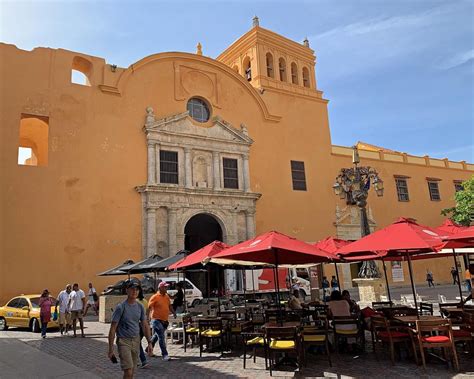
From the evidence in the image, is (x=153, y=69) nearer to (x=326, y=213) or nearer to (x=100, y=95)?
(x=100, y=95)

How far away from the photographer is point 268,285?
2091 cm

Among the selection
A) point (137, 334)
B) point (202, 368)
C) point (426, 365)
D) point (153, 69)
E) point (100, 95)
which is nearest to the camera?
point (137, 334)

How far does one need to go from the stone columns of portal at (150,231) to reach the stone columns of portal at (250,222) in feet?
17.4

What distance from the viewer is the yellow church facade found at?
57.7ft

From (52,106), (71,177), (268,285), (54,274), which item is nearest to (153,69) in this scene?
(52,106)

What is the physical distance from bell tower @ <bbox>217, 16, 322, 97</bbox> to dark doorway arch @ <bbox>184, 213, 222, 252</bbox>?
9.39m

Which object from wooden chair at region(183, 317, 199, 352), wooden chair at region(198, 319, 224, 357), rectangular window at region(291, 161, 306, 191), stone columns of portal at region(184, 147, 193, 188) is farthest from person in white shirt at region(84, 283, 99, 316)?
rectangular window at region(291, 161, 306, 191)

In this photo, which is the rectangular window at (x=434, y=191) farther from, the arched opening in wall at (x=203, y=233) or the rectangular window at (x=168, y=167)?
the rectangular window at (x=168, y=167)

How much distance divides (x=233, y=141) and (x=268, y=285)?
812 centimetres

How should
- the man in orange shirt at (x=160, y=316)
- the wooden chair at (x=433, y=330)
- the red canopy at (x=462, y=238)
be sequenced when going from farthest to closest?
the red canopy at (x=462, y=238) → the man in orange shirt at (x=160, y=316) → the wooden chair at (x=433, y=330)

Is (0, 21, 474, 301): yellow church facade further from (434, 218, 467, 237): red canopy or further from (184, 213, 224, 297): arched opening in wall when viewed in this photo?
(434, 218, 467, 237): red canopy

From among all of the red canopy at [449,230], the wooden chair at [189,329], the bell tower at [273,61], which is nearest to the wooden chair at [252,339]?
the wooden chair at [189,329]

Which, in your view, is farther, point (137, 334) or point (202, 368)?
point (202, 368)

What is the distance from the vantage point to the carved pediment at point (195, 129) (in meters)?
20.9
